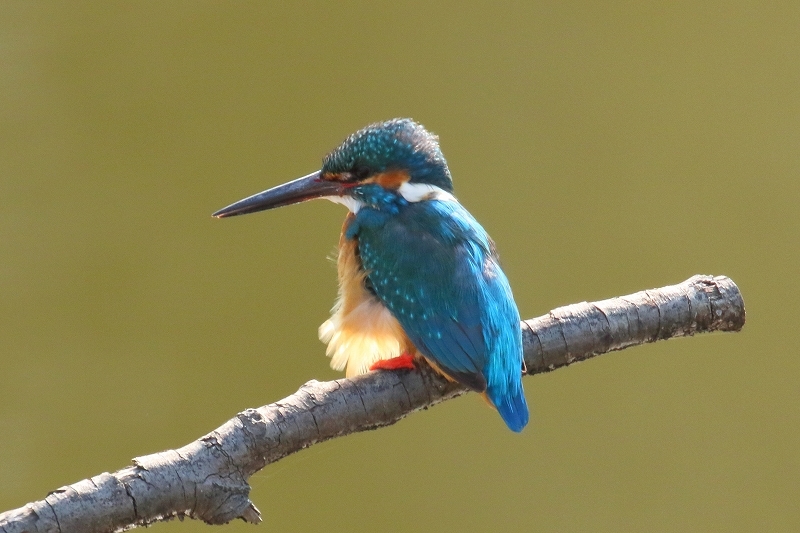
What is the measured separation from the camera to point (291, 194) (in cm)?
195

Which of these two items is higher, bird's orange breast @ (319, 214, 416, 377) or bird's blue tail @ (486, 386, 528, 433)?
bird's orange breast @ (319, 214, 416, 377)

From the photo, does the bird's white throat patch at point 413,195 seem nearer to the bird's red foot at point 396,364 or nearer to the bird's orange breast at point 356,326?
the bird's orange breast at point 356,326

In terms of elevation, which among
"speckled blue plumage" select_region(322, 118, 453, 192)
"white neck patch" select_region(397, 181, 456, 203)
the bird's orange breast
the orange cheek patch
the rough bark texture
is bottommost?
the rough bark texture

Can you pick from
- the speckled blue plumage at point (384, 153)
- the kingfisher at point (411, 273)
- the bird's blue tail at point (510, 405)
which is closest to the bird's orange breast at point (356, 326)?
the kingfisher at point (411, 273)

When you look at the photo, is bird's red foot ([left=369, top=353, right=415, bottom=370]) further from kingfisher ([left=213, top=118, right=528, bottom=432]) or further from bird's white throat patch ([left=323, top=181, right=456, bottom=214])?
bird's white throat patch ([left=323, top=181, right=456, bottom=214])

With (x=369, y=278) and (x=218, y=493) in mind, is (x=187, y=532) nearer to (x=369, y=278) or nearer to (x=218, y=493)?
(x=369, y=278)

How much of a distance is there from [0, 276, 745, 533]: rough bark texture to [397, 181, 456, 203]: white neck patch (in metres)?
0.34

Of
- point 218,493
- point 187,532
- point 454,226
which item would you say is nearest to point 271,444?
point 218,493

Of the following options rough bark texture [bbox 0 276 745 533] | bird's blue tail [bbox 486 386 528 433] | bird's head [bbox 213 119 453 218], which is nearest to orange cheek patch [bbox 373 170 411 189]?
bird's head [bbox 213 119 453 218]

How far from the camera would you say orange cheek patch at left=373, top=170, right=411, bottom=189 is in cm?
190

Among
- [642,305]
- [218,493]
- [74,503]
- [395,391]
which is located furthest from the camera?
[642,305]

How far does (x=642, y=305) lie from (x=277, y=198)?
2.61ft

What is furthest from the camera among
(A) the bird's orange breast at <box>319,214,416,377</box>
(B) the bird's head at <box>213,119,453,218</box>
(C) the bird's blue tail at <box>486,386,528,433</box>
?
(B) the bird's head at <box>213,119,453,218</box>

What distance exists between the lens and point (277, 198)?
1.96m
